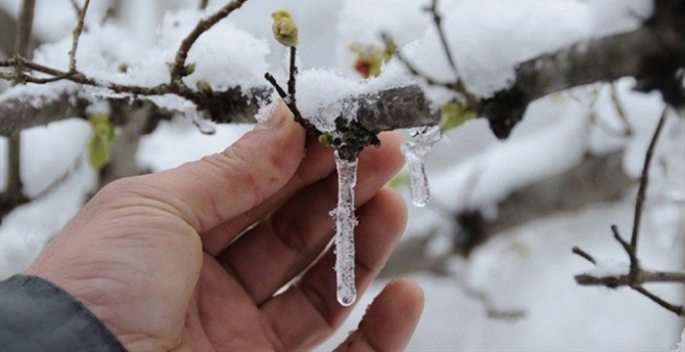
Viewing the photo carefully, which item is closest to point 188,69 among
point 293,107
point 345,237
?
point 293,107

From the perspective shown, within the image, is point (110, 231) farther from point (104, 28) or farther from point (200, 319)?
point (104, 28)

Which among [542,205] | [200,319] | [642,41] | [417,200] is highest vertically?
[642,41]

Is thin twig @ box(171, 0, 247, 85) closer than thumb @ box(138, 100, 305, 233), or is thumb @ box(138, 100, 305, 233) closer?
thin twig @ box(171, 0, 247, 85)

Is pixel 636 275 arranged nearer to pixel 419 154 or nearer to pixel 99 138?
pixel 419 154

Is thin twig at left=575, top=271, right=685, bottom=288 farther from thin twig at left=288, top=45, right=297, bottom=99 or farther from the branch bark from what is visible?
the branch bark

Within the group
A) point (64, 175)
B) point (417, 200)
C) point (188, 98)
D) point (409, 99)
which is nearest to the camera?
point (409, 99)

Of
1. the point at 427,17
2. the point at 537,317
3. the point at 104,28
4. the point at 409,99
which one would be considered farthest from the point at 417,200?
the point at 537,317

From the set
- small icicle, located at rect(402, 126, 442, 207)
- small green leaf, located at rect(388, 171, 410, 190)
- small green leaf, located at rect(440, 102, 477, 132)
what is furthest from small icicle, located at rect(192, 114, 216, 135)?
small green leaf, located at rect(388, 171, 410, 190)
